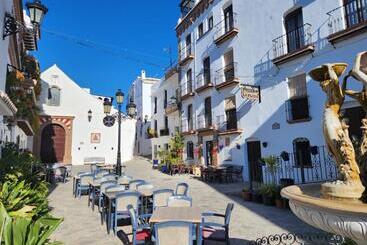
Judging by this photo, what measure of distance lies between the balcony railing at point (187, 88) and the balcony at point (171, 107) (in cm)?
175

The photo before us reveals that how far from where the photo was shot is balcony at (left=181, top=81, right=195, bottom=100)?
2190 cm

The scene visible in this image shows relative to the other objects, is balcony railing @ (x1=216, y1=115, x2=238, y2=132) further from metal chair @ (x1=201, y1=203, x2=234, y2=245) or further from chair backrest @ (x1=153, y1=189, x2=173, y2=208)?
metal chair @ (x1=201, y1=203, x2=234, y2=245)

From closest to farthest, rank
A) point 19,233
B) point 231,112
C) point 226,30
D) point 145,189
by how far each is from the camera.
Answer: point 19,233 → point 145,189 → point 231,112 → point 226,30

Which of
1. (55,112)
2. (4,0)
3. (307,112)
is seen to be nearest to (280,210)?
(307,112)

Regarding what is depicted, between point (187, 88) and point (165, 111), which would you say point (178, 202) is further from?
point (165, 111)

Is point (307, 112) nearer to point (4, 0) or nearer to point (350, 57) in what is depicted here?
point (350, 57)

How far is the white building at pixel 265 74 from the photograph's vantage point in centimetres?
1115

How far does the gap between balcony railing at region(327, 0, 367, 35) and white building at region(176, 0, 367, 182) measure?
3 cm

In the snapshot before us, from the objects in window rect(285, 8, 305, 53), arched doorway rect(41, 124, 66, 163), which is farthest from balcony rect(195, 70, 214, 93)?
arched doorway rect(41, 124, 66, 163)

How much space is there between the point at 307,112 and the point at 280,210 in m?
5.25

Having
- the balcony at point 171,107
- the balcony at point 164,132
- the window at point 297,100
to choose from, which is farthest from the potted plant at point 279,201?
the balcony at point 164,132

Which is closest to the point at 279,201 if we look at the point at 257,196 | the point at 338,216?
the point at 257,196

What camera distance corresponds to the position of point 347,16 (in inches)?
424

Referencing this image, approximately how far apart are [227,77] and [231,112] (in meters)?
2.38
